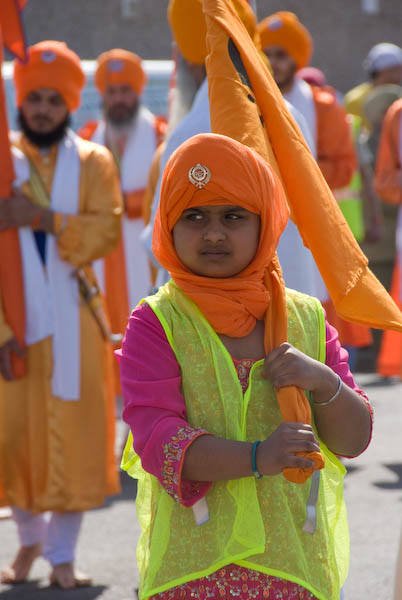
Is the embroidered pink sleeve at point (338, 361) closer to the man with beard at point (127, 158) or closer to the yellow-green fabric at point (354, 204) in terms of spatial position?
the man with beard at point (127, 158)

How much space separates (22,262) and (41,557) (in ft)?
4.29

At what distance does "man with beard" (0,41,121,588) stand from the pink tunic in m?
2.37

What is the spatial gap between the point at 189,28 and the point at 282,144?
1243 mm

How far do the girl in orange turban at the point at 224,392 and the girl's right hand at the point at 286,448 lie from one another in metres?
0.08

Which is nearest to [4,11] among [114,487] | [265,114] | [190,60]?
[190,60]

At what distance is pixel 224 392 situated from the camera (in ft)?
7.76

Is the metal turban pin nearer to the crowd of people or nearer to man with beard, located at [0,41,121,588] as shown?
the crowd of people

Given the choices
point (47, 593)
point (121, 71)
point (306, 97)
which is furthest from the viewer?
point (121, 71)

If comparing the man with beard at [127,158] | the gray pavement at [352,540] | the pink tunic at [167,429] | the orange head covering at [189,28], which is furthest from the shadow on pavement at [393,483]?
the pink tunic at [167,429]

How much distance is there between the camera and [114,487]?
Result: 5.03 metres

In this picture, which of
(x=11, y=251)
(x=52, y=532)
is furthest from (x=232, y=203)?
(x=52, y=532)

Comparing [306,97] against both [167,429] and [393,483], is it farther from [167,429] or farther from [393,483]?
[167,429]

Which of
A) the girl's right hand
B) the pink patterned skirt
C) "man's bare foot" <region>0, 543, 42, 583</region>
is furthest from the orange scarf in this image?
"man's bare foot" <region>0, 543, 42, 583</region>

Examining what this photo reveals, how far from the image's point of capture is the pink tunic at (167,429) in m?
2.28
